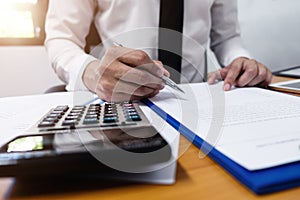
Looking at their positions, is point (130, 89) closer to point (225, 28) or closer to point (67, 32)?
point (67, 32)

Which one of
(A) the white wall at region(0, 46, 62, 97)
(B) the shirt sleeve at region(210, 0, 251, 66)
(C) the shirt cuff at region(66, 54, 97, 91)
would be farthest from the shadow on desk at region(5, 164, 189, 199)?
(A) the white wall at region(0, 46, 62, 97)

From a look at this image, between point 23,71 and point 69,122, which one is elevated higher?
point 69,122

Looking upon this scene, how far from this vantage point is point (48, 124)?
0.29 metres

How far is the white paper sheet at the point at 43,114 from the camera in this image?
0.76ft

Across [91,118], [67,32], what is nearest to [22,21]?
[67,32]

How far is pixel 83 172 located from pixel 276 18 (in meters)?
1.18

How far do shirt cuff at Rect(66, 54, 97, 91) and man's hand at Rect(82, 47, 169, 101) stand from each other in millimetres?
117

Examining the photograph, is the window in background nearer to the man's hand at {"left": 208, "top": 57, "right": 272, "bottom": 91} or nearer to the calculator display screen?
the man's hand at {"left": 208, "top": 57, "right": 272, "bottom": 91}

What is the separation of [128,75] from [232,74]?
266mm

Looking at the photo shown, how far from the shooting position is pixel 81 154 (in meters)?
0.22

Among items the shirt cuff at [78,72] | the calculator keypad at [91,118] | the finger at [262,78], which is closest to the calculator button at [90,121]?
the calculator keypad at [91,118]

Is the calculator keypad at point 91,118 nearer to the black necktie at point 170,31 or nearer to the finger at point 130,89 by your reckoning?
the finger at point 130,89

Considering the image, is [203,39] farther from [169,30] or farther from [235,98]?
[235,98]

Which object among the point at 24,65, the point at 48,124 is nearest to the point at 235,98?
the point at 48,124
